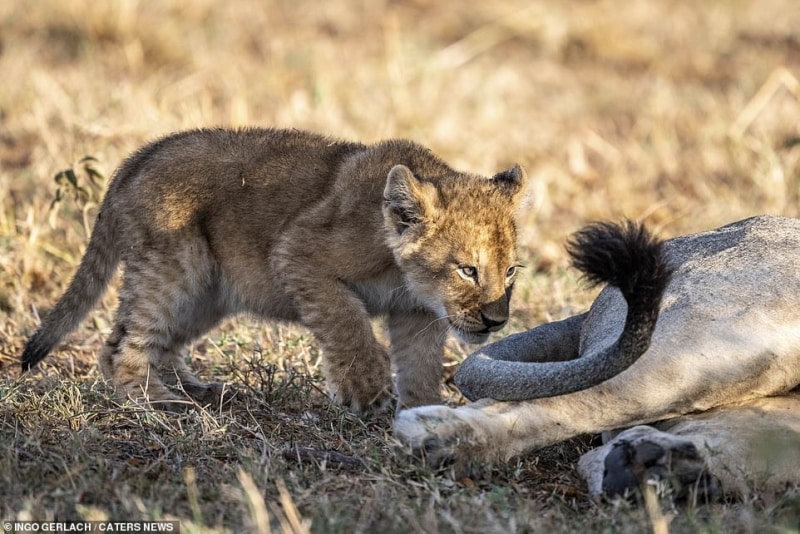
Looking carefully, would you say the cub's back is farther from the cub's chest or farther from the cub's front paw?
the cub's front paw

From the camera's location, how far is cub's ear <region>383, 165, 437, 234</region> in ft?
15.2

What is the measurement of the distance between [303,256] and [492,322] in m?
0.84

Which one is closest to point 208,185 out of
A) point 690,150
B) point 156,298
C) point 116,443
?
point 156,298

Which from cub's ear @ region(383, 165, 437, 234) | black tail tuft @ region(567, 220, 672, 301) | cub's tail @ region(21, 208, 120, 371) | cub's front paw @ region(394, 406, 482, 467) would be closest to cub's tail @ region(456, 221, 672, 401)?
black tail tuft @ region(567, 220, 672, 301)

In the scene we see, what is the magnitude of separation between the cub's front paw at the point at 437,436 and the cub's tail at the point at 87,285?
196 cm

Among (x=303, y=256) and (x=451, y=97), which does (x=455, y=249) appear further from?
(x=451, y=97)

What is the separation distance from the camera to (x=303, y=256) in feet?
16.0

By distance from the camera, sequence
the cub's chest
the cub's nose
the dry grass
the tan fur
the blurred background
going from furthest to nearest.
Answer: the blurred background → the cub's chest → the cub's nose → the tan fur → the dry grass

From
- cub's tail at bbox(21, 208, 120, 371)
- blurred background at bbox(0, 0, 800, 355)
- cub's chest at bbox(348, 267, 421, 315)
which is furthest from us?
blurred background at bbox(0, 0, 800, 355)

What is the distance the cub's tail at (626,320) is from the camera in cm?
356

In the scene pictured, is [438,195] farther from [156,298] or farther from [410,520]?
[410,520]

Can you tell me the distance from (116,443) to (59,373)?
1206 millimetres

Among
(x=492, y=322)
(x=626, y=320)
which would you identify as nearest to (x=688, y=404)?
(x=626, y=320)

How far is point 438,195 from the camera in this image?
4.73 meters
